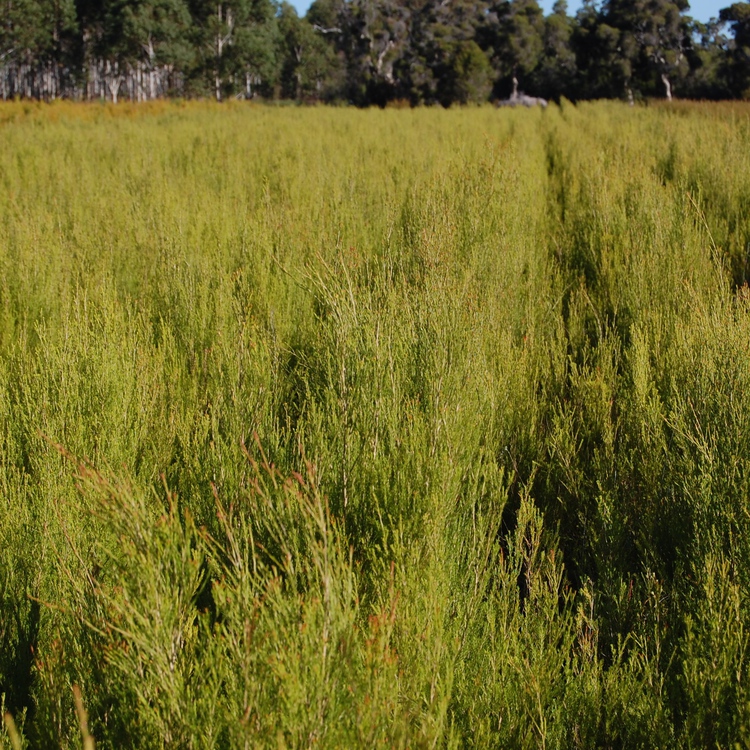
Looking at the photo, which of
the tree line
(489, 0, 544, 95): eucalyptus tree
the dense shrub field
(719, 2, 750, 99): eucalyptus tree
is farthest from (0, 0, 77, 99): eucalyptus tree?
the dense shrub field

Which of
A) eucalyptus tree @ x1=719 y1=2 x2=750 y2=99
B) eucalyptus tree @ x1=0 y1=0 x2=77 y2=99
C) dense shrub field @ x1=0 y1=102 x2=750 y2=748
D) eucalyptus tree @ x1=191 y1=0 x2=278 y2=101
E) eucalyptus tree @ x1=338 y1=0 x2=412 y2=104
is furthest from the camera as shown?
eucalyptus tree @ x1=338 y1=0 x2=412 y2=104

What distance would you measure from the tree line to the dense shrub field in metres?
24.9

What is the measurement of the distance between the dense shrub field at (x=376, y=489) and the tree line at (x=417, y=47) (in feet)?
81.7

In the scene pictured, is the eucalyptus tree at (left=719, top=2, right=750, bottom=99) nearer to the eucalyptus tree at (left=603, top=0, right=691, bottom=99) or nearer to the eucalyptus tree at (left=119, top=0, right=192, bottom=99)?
the eucalyptus tree at (left=603, top=0, right=691, bottom=99)

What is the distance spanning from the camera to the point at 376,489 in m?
2.04

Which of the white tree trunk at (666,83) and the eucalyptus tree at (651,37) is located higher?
the eucalyptus tree at (651,37)

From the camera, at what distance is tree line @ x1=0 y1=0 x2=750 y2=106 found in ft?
100

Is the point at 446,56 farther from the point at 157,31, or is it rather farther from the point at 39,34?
the point at 39,34

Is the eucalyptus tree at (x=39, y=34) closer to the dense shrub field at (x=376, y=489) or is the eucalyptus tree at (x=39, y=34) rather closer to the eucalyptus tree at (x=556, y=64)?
the eucalyptus tree at (x=556, y=64)

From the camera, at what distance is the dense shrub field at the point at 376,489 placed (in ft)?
4.36

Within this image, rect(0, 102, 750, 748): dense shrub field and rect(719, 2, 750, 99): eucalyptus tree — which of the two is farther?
rect(719, 2, 750, 99): eucalyptus tree

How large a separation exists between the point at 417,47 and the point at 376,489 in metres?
40.9

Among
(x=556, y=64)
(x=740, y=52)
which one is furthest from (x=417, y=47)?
(x=740, y=52)

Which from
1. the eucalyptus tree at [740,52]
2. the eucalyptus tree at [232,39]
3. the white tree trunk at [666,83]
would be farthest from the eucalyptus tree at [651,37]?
the eucalyptus tree at [232,39]
